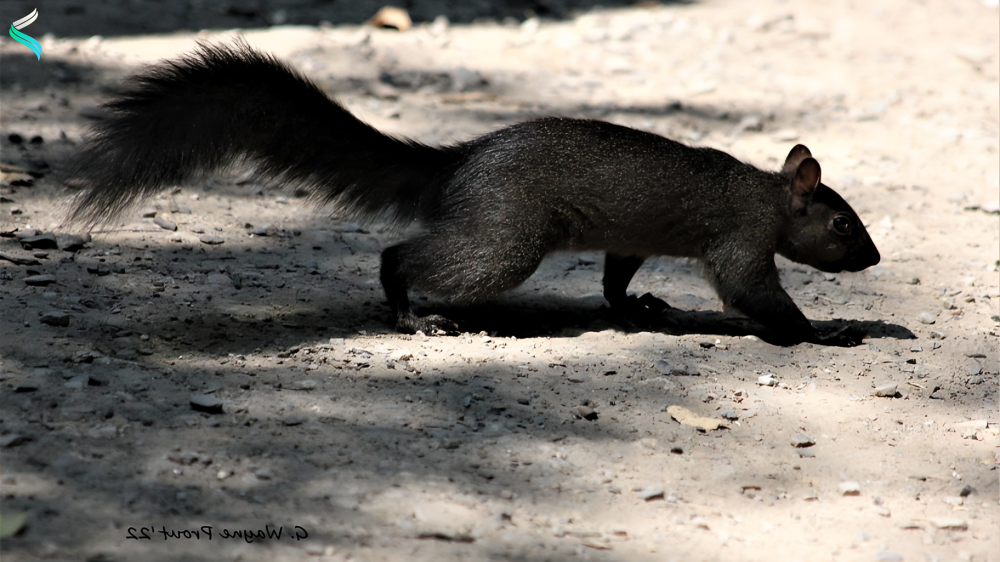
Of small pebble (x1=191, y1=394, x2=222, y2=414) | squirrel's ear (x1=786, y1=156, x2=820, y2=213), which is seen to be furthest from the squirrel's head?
small pebble (x1=191, y1=394, x2=222, y2=414)

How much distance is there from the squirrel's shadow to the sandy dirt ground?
24 mm

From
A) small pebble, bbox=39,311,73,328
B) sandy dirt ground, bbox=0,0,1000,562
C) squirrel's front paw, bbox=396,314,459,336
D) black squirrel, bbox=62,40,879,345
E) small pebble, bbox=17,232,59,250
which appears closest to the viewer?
sandy dirt ground, bbox=0,0,1000,562

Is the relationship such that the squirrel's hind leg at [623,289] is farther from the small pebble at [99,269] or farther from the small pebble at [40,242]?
the small pebble at [40,242]

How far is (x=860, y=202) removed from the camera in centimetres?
672

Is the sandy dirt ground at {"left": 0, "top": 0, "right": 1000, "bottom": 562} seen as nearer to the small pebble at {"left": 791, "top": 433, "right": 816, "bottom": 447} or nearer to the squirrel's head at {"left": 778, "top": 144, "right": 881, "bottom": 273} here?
the small pebble at {"left": 791, "top": 433, "right": 816, "bottom": 447}

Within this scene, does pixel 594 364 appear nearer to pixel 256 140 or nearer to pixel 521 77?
pixel 256 140

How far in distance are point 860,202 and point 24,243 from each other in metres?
5.22

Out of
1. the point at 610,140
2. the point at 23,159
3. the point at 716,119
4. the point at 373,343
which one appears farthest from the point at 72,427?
the point at 716,119

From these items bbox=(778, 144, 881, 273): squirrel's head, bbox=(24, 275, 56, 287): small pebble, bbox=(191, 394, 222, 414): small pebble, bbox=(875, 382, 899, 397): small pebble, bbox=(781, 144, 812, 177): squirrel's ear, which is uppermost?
bbox=(781, 144, 812, 177): squirrel's ear

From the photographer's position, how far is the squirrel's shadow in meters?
4.95

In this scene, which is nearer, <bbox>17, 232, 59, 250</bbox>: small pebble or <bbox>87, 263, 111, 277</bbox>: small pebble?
<bbox>87, 263, 111, 277</bbox>: small pebble

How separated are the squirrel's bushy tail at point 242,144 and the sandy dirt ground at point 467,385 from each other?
58 cm

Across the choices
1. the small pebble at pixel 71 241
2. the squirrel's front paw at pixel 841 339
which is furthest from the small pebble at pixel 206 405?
the squirrel's front paw at pixel 841 339

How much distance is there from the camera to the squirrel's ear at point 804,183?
497cm
